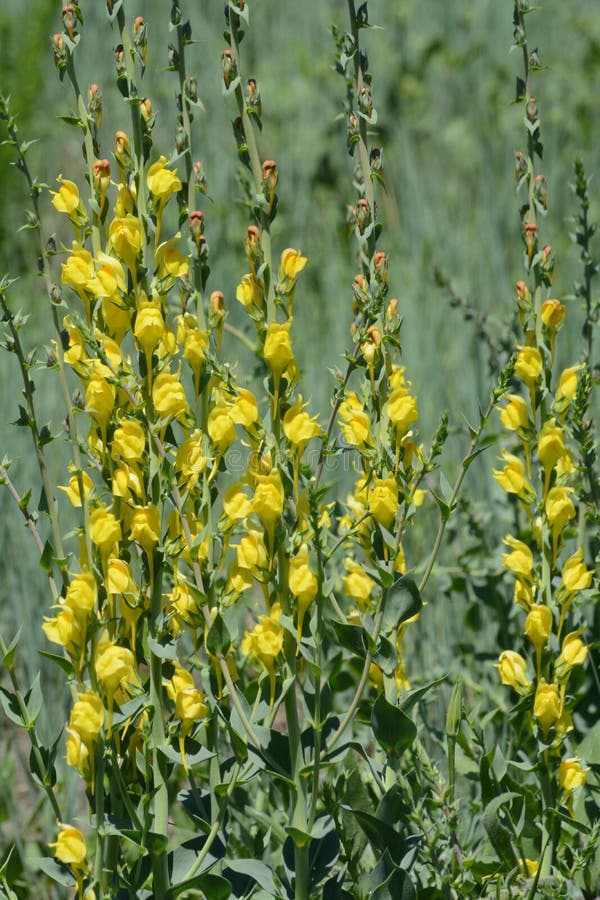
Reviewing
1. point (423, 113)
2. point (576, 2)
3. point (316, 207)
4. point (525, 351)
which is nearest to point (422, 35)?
point (423, 113)

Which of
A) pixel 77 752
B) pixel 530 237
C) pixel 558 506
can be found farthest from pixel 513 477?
pixel 77 752

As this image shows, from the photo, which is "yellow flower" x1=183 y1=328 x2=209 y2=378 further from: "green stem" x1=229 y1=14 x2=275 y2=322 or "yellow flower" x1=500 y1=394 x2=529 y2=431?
"yellow flower" x1=500 y1=394 x2=529 y2=431

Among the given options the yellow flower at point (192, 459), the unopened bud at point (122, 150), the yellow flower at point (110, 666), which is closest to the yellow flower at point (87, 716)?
the yellow flower at point (110, 666)

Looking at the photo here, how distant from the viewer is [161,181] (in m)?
1.20

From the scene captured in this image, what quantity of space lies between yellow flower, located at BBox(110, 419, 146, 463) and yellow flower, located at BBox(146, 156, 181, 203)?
0.86 ft

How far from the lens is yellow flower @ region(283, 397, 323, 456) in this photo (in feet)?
3.80

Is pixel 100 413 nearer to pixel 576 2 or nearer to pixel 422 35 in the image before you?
pixel 422 35

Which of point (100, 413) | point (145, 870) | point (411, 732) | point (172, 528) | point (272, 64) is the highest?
point (272, 64)

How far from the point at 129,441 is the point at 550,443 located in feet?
1.62

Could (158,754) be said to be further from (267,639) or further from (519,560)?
(519,560)

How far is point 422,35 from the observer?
16.1ft

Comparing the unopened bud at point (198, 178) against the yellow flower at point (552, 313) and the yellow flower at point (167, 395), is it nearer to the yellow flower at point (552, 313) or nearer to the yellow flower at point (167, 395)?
the yellow flower at point (167, 395)

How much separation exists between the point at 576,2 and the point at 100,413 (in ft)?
15.2

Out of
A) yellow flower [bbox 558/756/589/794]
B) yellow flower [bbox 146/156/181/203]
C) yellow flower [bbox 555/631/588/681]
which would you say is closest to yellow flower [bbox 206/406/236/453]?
yellow flower [bbox 146/156/181/203]
